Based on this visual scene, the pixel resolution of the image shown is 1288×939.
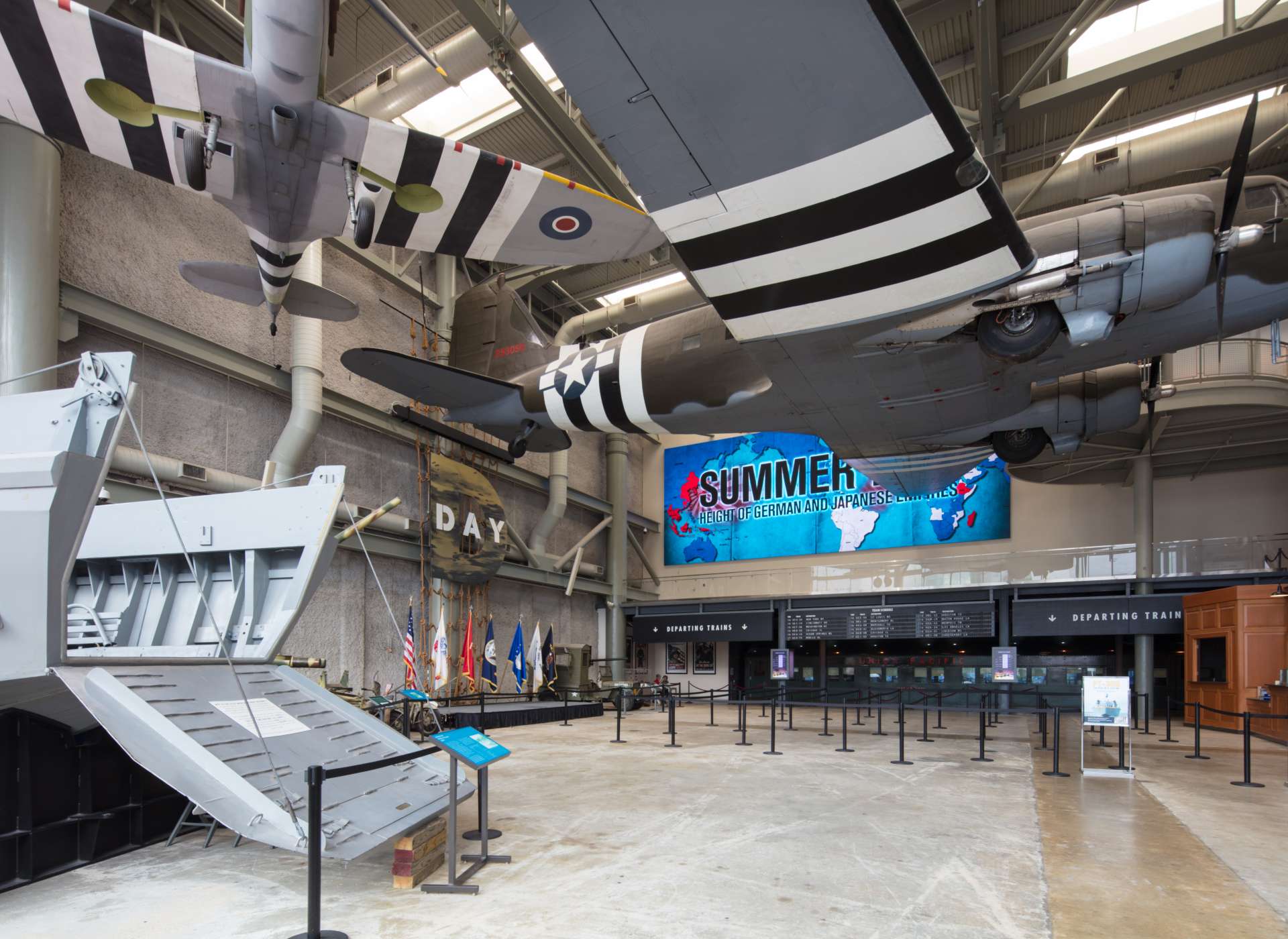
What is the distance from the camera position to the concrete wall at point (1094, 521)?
18.2 m

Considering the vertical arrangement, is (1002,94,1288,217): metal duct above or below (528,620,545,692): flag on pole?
above

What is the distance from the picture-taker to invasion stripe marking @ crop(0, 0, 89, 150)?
6031mm

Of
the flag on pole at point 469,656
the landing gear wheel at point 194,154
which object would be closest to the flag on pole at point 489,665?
the flag on pole at point 469,656

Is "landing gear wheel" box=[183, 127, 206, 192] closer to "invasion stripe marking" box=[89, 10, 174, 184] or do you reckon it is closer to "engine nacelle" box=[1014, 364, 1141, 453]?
"invasion stripe marking" box=[89, 10, 174, 184]

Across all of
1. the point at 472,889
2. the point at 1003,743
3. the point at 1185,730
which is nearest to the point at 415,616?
the point at 1003,743

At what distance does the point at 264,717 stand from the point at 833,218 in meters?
5.07

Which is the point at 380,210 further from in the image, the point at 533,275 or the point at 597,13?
the point at 533,275

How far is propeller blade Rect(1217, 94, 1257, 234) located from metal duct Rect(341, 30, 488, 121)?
9679 mm

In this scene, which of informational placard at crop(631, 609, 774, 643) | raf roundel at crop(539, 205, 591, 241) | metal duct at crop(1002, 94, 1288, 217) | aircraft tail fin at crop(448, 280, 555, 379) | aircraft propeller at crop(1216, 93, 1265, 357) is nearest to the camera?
aircraft propeller at crop(1216, 93, 1265, 357)

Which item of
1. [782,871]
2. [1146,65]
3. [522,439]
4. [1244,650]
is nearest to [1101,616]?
[1244,650]

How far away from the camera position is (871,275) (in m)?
5.65

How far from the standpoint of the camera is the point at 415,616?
1598cm

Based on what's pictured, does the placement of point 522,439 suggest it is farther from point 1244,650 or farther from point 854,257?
point 1244,650

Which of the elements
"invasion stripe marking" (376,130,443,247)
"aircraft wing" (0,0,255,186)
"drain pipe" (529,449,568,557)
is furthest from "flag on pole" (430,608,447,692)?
"aircraft wing" (0,0,255,186)
